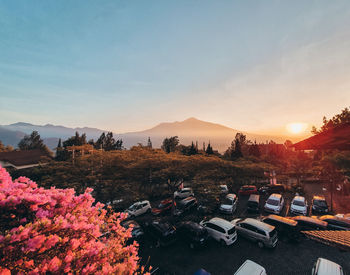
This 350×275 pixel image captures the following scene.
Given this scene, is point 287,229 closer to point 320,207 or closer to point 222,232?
point 222,232

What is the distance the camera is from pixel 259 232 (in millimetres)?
10977

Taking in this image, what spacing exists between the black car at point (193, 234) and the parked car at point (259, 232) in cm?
296

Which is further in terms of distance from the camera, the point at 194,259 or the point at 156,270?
the point at 194,259

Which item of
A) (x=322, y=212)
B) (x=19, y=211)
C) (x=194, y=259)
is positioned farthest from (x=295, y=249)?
(x=19, y=211)

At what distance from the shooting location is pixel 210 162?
56.9 ft

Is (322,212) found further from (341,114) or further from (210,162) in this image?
(341,114)

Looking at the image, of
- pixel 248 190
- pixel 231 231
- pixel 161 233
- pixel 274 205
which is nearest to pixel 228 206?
pixel 274 205

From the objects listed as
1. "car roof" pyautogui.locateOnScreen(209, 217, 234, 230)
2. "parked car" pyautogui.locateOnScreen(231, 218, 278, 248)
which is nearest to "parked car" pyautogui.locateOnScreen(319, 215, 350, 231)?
"parked car" pyautogui.locateOnScreen(231, 218, 278, 248)

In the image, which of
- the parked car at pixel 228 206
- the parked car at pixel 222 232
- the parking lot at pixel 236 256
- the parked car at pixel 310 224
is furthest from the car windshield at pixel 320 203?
the parked car at pixel 222 232

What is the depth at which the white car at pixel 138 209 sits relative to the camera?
664 inches

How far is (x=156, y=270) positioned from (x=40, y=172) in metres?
14.2

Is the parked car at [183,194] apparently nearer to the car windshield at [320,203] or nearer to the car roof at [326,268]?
the car windshield at [320,203]

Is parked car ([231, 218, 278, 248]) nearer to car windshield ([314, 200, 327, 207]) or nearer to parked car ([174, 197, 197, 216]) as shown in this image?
parked car ([174, 197, 197, 216])

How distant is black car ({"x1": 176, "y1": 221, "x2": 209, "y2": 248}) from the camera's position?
11.1 meters
